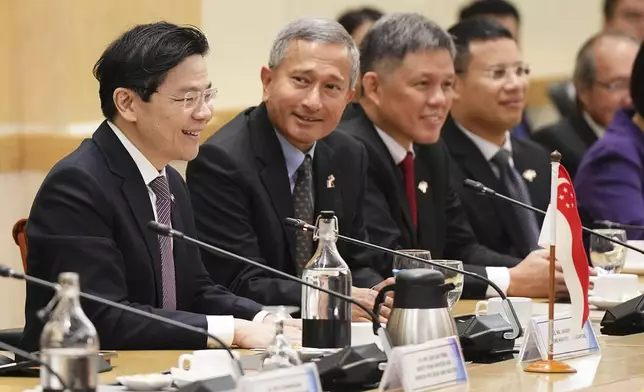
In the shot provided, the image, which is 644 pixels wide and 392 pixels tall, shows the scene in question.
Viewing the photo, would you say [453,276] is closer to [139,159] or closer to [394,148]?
[139,159]

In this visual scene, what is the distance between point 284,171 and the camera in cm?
434

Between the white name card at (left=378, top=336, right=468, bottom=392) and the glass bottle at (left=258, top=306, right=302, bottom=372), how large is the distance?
0.18 meters

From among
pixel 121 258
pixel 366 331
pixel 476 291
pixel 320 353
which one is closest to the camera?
pixel 320 353

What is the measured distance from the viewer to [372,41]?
518cm

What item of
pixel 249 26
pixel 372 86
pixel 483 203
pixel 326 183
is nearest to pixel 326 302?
pixel 326 183

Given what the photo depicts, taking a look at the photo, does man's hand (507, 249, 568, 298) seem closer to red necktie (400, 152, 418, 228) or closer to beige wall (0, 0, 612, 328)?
red necktie (400, 152, 418, 228)

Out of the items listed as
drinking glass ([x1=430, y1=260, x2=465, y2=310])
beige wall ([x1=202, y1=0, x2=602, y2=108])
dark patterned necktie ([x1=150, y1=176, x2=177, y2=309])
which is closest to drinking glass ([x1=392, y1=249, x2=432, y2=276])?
drinking glass ([x1=430, y1=260, x2=465, y2=310])

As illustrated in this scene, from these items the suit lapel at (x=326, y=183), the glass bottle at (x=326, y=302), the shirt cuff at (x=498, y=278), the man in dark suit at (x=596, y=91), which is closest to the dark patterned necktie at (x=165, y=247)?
the glass bottle at (x=326, y=302)

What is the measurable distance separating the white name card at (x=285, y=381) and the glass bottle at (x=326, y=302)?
0.56 m

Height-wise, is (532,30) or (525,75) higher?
(532,30)

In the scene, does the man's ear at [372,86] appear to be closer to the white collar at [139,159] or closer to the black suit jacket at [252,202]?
the black suit jacket at [252,202]

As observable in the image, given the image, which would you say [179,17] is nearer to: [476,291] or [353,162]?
[353,162]

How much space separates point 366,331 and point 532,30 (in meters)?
6.93

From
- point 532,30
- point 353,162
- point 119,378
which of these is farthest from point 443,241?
point 532,30
